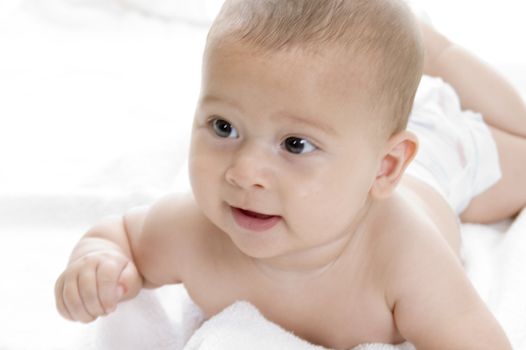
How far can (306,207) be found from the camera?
94 centimetres

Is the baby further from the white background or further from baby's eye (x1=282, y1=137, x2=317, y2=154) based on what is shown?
the white background

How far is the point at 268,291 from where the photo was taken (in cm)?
111

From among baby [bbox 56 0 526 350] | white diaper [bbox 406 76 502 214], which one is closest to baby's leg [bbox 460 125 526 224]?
white diaper [bbox 406 76 502 214]

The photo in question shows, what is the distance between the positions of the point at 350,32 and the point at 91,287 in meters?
0.47

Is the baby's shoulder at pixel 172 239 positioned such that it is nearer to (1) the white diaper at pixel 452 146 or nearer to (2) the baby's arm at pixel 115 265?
(2) the baby's arm at pixel 115 265

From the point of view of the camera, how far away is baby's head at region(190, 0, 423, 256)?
897mm

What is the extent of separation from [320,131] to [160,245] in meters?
0.35

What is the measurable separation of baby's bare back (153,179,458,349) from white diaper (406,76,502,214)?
0.32 metres

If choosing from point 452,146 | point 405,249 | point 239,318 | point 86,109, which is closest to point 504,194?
point 452,146

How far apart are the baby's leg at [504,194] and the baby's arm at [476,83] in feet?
0.18

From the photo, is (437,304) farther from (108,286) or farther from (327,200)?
(108,286)

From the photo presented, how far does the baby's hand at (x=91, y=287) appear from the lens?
3.59ft

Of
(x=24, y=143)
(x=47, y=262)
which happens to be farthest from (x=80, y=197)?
(x=24, y=143)

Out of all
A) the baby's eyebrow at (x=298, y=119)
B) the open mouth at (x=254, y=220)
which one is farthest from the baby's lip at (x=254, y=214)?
the baby's eyebrow at (x=298, y=119)
